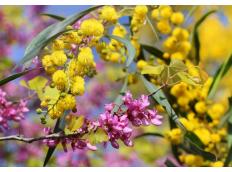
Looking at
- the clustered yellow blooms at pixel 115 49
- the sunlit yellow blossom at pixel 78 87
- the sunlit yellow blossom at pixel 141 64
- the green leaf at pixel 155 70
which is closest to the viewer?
the sunlit yellow blossom at pixel 78 87

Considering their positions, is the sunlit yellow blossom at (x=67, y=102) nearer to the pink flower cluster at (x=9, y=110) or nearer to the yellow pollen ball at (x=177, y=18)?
the pink flower cluster at (x=9, y=110)

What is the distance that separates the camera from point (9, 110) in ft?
3.67

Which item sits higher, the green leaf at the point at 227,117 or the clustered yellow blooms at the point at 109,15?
the clustered yellow blooms at the point at 109,15

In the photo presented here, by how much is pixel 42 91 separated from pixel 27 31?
5.06ft

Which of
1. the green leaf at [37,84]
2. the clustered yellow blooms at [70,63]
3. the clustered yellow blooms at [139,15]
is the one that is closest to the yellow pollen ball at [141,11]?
the clustered yellow blooms at [139,15]

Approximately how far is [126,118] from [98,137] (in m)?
0.05

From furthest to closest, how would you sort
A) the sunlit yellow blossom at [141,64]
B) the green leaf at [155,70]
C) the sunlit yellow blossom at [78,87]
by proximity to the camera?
the sunlit yellow blossom at [141,64] → the green leaf at [155,70] → the sunlit yellow blossom at [78,87]

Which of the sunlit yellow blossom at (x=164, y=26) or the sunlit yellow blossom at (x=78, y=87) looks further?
the sunlit yellow blossom at (x=164, y=26)

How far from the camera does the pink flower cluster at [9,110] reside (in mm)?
1101

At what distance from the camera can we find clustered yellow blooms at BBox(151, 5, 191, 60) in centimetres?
133

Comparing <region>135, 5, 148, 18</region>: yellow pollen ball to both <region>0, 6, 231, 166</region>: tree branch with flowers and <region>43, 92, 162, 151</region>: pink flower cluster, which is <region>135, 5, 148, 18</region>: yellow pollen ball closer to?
<region>0, 6, 231, 166</region>: tree branch with flowers

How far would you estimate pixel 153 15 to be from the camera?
1.29 meters
